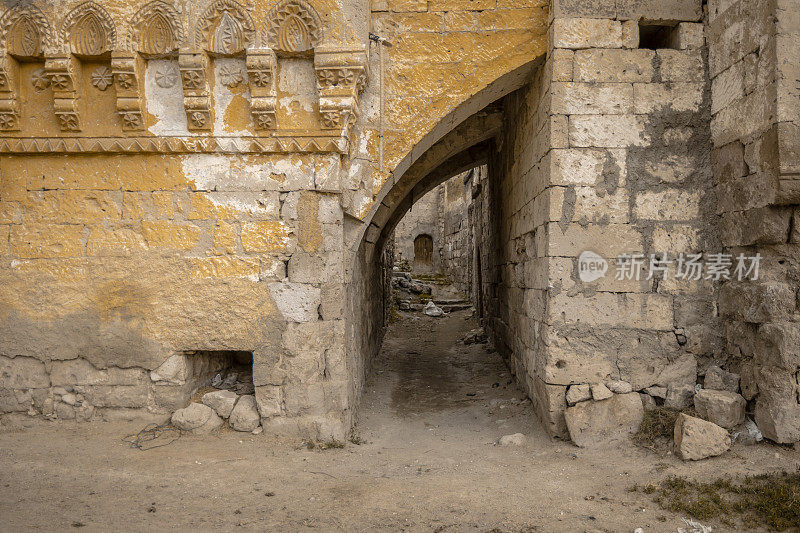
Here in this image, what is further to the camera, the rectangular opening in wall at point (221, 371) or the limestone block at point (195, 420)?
the rectangular opening in wall at point (221, 371)

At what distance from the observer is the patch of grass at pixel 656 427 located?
12.6ft

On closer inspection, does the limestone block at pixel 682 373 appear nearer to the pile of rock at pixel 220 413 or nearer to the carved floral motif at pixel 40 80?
the pile of rock at pixel 220 413

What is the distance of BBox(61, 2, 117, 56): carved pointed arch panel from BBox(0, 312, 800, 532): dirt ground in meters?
3.17

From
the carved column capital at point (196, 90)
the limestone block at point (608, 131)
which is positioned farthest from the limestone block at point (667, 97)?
the carved column capital at point (196, 90)

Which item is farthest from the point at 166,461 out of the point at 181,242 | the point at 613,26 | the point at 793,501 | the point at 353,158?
the point at 613,26

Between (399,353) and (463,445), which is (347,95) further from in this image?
(399,353)

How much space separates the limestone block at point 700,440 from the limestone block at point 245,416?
3349 mm

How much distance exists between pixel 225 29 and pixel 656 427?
15.7ft

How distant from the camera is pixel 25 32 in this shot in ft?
13.4

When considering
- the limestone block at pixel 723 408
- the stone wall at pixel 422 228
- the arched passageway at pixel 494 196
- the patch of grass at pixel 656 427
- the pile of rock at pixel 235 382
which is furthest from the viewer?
the stone wall at pixel 422 228

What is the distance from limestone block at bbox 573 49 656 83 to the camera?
13.7 feet

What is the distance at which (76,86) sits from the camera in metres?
4.13

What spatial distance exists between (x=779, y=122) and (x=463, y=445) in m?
3.43

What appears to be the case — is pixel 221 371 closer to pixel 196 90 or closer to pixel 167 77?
pixel 196 90
